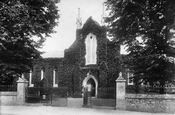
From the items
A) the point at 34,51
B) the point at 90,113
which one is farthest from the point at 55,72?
the point at 90,113

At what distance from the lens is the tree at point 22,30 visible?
17.6 m

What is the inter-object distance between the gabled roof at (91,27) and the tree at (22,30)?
6.12m

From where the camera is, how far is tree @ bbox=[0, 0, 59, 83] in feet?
57.7

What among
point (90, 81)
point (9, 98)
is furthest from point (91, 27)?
point (9, 98)

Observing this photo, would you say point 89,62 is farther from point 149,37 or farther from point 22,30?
point 149,37

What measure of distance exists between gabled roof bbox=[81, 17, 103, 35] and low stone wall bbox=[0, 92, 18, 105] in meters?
11.9

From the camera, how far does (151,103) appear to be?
1429 cm

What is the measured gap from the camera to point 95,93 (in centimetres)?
2542

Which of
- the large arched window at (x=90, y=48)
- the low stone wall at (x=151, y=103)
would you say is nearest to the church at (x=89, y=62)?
the large arched window at (x=90, y=48)

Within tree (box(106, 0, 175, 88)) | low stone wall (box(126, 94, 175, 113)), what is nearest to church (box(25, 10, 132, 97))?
tree (box(106, 0, 175, 88))

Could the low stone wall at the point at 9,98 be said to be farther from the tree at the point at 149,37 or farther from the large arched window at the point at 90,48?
the large arched window at the point at 90,48

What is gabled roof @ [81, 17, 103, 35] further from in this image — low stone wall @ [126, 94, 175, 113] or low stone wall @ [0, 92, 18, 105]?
low stone wall @ [126, 94, 175, 113]

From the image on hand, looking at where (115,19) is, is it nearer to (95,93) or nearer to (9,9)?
(9,9)

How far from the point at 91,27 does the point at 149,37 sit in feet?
38.4
